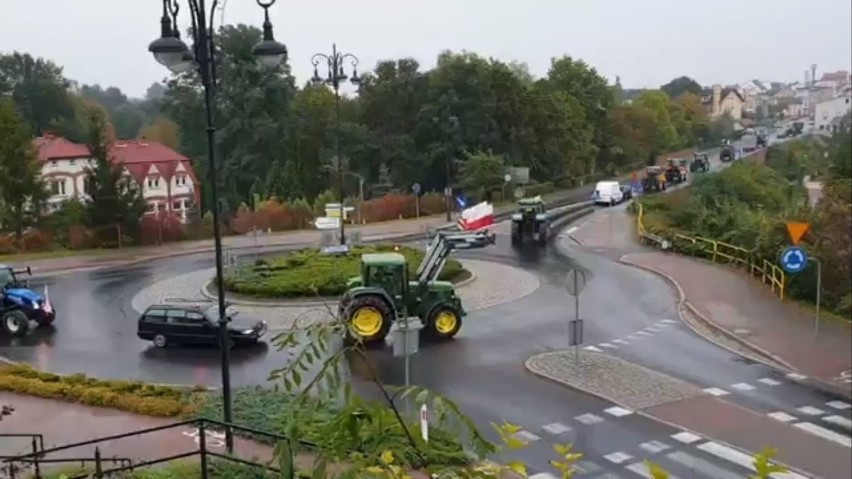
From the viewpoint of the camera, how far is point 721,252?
2809 centimetres

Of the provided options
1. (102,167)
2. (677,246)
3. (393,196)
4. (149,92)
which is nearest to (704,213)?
(677,246)

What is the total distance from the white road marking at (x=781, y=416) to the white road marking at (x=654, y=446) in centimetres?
219

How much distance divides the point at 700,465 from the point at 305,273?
15.3m

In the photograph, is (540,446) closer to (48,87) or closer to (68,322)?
(68,322)

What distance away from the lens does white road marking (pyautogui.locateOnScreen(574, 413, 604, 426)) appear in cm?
1389

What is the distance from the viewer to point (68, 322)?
73.7 feet

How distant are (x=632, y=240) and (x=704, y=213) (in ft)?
9.74

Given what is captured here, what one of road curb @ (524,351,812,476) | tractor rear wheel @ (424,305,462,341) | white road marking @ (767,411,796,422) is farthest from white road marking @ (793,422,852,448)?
tractor rear wheel @ (424,305,462,341)

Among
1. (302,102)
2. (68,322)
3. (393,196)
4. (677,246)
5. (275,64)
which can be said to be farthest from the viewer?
(302,102)

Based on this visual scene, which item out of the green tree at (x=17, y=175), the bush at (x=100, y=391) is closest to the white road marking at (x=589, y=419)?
the bush at (x=100, y=391)

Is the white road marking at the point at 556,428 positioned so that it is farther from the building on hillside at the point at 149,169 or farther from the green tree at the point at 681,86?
the green tree at the point at 681,86

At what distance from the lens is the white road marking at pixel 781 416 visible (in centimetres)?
1384

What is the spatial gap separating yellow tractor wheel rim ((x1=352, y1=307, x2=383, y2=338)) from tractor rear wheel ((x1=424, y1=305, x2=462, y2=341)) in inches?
46.8

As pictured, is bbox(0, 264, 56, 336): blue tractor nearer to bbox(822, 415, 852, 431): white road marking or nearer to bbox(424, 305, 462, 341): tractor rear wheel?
bbox(424, 305, 462, 341): tractor rear wheel
